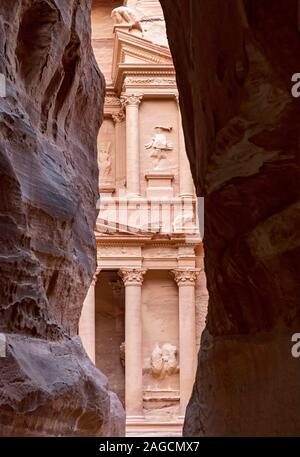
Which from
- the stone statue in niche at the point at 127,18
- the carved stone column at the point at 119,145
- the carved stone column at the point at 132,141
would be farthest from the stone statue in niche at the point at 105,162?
the stone statue in niche at the point at 127,18

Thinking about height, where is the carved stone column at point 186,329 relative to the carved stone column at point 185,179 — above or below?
below

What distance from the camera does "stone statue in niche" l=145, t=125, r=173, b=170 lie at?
82.6 ft

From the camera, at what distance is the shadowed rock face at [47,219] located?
18.4 feet

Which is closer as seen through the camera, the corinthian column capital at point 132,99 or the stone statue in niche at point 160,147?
the corinthian column capital at point 132,99

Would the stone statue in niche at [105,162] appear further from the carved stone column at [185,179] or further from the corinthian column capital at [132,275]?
the corinthian column capital at [132,275]

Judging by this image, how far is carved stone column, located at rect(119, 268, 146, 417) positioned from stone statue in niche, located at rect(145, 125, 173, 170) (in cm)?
364

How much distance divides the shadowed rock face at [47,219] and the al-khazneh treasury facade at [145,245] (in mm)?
14622

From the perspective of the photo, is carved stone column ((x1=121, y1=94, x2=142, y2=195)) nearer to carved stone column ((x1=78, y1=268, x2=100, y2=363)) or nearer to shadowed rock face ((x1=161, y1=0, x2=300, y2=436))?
carved stone column ((x1=78, y1=268, x2=100, y2=363))

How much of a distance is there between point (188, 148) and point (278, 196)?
1.01 m

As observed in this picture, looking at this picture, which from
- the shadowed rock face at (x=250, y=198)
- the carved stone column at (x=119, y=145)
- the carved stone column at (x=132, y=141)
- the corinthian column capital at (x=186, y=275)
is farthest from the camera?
the carved stone column at (x=119, y=145)

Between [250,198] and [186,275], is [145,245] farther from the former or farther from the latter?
[250,198]

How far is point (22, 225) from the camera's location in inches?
229

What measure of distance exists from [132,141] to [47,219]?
18.7m
